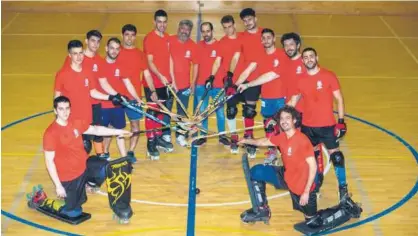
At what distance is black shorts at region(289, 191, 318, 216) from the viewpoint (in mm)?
9516

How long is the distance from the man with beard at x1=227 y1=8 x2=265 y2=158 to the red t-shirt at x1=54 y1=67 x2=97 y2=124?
214cm

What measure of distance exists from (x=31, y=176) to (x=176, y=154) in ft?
6.72

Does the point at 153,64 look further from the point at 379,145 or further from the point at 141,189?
the point at 379,145

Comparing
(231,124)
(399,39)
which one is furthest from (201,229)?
(399,39)

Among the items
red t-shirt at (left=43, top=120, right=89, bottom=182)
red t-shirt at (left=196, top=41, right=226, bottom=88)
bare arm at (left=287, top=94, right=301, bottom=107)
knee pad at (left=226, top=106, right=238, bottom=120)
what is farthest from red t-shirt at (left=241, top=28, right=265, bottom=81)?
red t-shirt at (left=43, top=120, right=89, bottom=182)

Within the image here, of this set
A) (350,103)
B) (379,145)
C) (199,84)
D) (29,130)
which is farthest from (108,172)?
(350,103)

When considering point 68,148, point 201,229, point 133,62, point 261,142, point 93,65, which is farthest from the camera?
point 133,62

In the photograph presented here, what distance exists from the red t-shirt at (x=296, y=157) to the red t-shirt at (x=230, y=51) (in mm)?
2542

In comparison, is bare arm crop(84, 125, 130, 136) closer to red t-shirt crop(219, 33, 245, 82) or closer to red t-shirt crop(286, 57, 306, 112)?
red t-shirt crop(286, 57, 306, 112)

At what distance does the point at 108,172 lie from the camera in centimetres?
973

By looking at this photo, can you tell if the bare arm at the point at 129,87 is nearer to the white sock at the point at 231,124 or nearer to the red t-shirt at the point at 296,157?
the white sock at the point at 231,124

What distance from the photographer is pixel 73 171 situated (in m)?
9.70

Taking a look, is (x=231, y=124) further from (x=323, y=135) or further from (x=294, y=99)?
(x=323, y=135)

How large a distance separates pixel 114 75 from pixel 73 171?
73.9 inches
